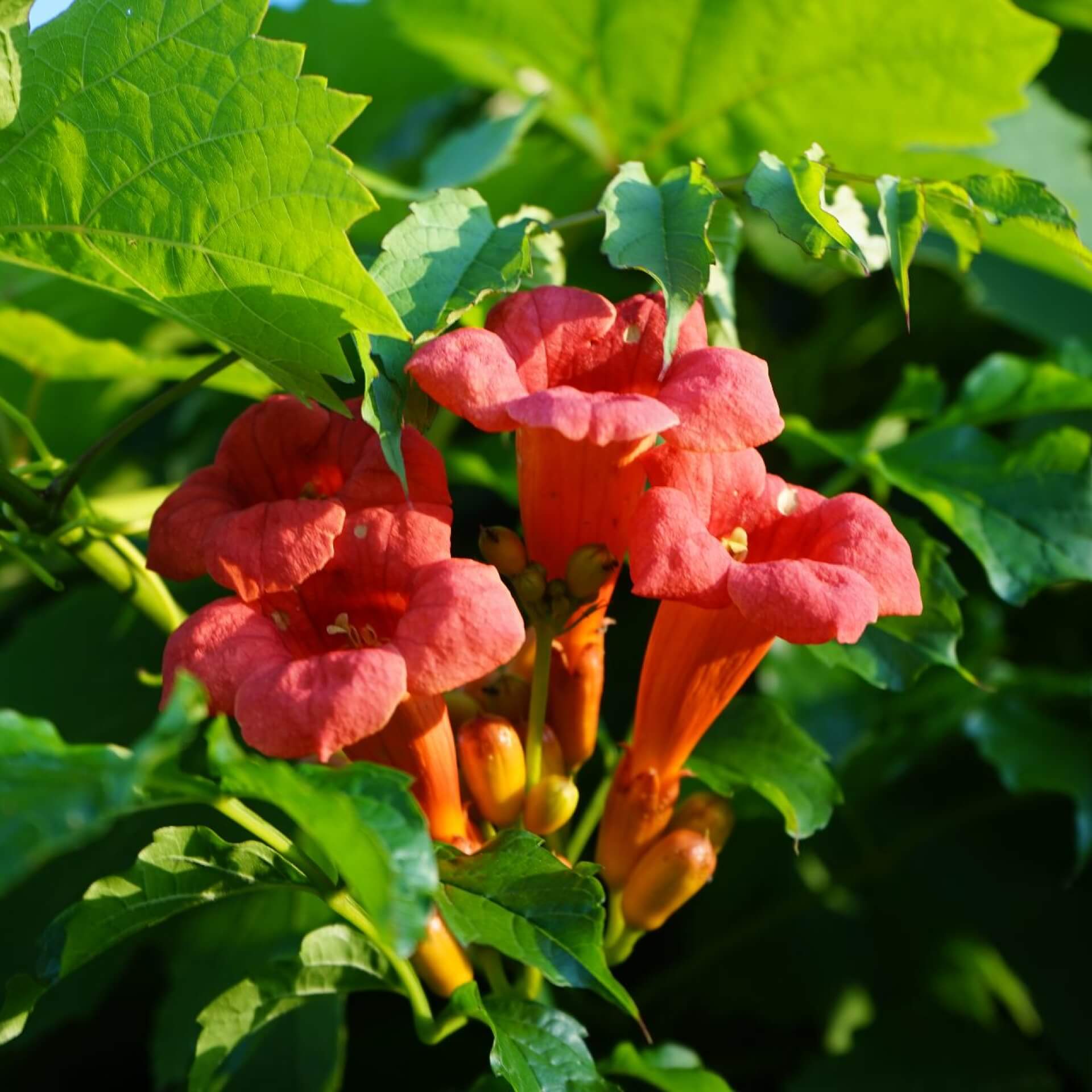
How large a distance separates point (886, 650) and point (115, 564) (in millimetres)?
1329

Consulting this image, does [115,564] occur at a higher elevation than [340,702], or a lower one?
lower

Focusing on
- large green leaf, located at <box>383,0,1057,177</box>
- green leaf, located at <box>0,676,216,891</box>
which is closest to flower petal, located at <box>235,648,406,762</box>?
green leaf, located at <box>0,676,216,891</box>

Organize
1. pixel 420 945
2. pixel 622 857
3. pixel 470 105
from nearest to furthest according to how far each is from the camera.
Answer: pixel 420 945
pixel 622 857
pixel 470 105

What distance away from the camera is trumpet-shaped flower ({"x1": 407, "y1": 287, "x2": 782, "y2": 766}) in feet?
5.10

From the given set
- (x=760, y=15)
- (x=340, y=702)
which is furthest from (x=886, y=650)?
(x=760, y=15)

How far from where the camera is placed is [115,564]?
213 centimetres

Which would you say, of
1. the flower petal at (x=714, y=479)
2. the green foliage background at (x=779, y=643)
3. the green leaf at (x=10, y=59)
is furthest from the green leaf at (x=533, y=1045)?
the green leaf at (x=10, y=59)

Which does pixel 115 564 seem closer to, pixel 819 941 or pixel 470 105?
pixel 819 941

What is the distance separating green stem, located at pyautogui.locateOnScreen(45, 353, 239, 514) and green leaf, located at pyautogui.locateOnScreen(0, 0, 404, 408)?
0.17 metres

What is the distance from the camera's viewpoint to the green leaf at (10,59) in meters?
1.60

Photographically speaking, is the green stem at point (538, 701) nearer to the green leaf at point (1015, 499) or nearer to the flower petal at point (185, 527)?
the flower petal at point (185, 527)

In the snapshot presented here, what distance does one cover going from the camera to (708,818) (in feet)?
6.69

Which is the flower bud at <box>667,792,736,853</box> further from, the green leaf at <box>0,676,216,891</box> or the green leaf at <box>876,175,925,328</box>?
the green leaf at <box>0,676,216,891</box>

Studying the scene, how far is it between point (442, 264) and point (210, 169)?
331mm
